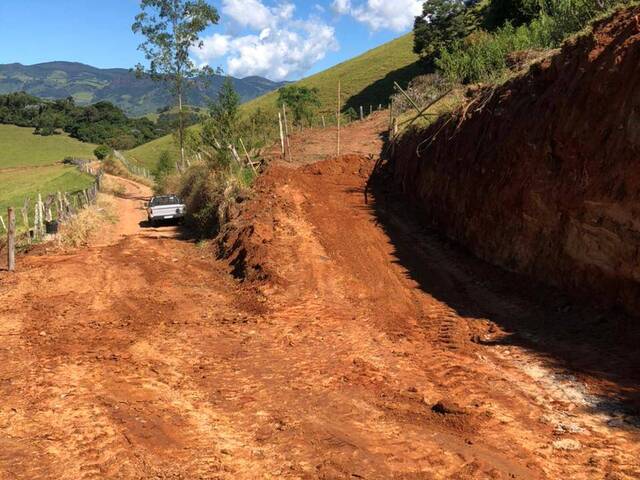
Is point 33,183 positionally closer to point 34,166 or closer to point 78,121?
point 34,166

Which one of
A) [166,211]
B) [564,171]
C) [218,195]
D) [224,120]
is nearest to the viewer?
[564,171]

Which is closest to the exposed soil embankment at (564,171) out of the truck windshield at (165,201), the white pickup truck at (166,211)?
the white pickup truck at (166,211)

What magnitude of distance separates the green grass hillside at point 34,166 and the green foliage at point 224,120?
16.8 metres

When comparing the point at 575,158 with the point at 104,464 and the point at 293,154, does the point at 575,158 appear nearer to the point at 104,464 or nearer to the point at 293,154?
the point at 104,464

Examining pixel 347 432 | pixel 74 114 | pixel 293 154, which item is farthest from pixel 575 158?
pixel 74 114

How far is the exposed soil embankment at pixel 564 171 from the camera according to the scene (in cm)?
748

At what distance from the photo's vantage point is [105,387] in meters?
6.50

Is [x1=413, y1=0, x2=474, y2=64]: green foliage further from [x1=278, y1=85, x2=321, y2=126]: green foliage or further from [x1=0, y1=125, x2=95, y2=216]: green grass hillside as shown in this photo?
[x1=0, y1=125, x2=95, y2=216]: green grass hillside

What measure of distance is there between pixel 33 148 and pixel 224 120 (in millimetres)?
82966

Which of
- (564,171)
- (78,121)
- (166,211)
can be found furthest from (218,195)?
(78,121)

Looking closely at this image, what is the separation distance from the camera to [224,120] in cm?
2189

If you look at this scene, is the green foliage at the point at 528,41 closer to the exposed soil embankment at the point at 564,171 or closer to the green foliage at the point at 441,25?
the exposed soil embankment at the point at 564,171

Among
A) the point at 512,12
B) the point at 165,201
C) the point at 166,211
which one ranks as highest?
the point at 512,12

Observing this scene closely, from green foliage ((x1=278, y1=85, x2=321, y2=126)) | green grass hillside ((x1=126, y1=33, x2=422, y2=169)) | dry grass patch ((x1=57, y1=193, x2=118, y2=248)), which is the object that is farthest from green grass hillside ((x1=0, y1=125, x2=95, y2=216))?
green foliage ((x1=278, y1=85, x2=321, y2=126))
